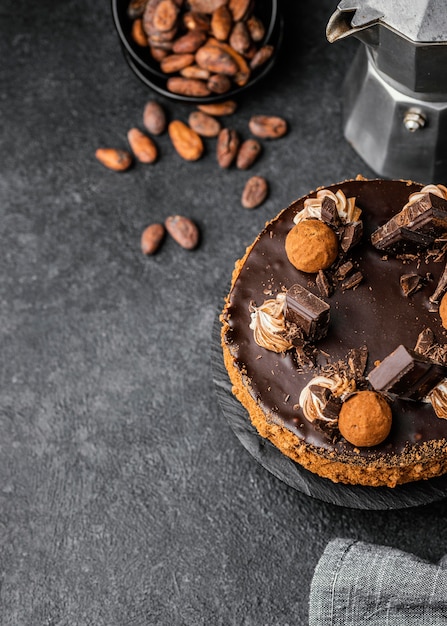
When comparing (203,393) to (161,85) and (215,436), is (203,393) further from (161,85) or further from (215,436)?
(161,85)

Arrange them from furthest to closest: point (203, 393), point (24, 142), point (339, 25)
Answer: point (24, 142) < point (203, 393) < point (339, 25)

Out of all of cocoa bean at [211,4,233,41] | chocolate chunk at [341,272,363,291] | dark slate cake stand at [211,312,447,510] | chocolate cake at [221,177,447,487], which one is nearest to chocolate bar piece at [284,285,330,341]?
chocolate cake at [221,177,447,487]

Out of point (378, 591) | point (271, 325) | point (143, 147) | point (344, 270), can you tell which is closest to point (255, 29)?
point (143, 147)

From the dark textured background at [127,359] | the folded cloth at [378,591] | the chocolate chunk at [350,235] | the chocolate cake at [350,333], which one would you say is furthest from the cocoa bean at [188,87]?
the folded cloth at [378,591]

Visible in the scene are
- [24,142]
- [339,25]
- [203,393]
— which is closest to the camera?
[339,25]

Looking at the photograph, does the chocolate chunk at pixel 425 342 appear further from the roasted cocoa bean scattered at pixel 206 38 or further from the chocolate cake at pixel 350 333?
the roasted cocoa bean scattered at pixel 206 38

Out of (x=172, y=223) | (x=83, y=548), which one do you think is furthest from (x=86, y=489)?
(x=172, y=223)
